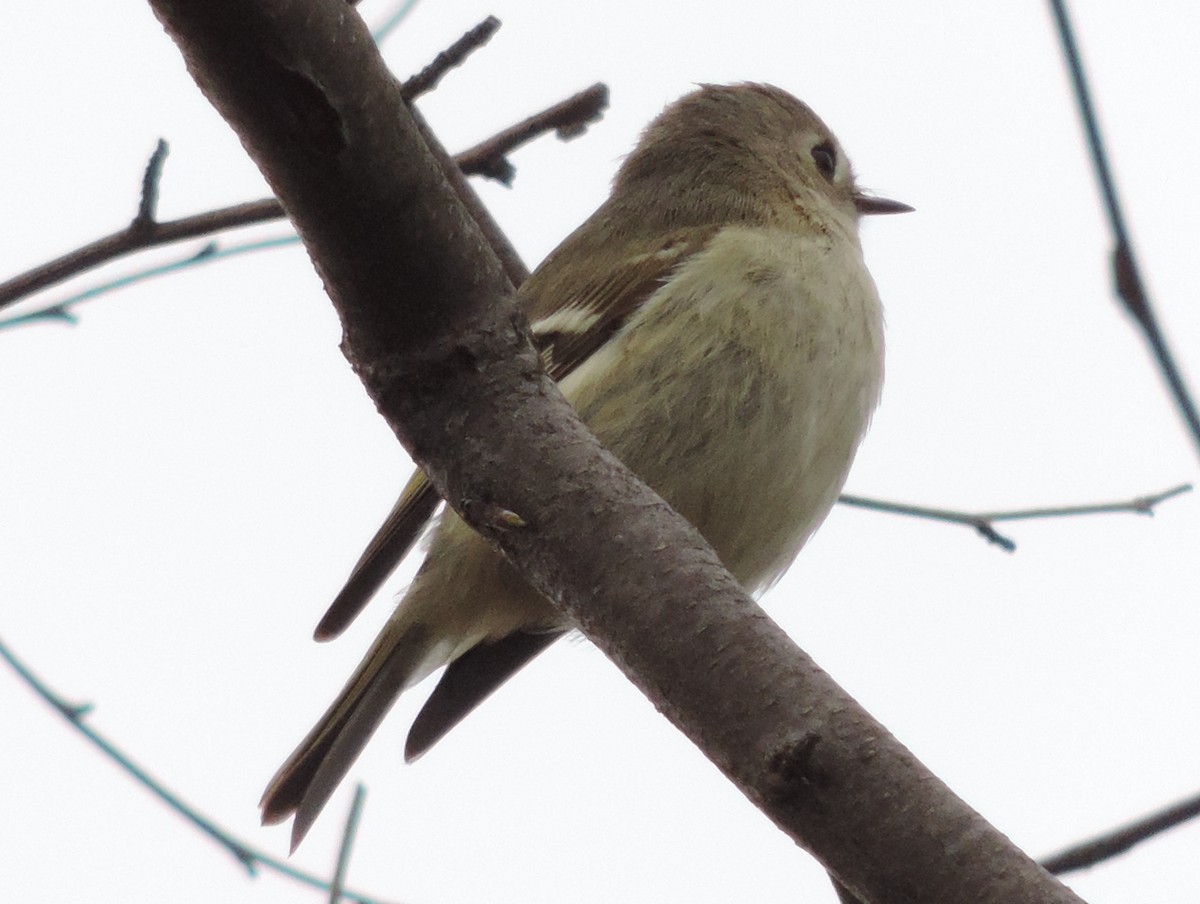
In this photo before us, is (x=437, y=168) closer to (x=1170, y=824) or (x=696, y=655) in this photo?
(x=696, y=655)

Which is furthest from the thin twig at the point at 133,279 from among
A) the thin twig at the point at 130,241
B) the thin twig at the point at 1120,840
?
the thin twig at the point at 1120,840

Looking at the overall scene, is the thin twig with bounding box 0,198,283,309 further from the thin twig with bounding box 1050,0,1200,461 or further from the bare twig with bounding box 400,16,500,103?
the thin twig with bounding box 1050,0,1200,461

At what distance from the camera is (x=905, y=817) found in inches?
52.3

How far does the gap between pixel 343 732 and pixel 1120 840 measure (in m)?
2.31

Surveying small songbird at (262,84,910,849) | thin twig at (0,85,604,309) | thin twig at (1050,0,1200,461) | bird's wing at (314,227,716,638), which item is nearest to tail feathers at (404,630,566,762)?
small songbird at (262,84,910,849)

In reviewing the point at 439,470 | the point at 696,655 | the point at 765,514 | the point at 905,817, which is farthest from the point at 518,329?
the point at 765,514

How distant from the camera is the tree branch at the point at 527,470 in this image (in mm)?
1349

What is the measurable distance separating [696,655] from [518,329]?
1.51ft

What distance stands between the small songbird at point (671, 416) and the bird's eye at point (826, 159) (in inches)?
27.8

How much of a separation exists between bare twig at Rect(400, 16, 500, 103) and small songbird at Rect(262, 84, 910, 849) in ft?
3.75

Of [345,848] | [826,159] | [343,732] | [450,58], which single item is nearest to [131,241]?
[450,58]

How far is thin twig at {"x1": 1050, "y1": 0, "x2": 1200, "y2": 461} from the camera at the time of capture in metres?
1.03

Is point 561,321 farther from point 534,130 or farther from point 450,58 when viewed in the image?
point 450,58

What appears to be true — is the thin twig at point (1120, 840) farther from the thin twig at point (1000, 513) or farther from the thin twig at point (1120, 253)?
the thin twig at point (1000, 513)
